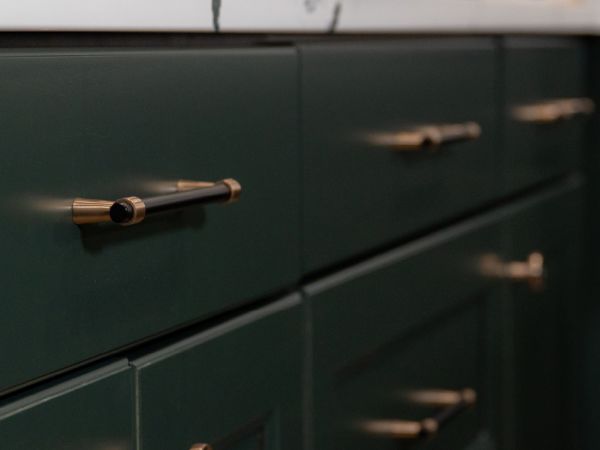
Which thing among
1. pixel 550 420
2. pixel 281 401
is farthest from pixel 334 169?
pixel 550 420

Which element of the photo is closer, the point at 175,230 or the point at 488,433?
the point at 175,230

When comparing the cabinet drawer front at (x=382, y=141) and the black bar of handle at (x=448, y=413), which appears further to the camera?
the black bar of handle at (x=448, y=413)

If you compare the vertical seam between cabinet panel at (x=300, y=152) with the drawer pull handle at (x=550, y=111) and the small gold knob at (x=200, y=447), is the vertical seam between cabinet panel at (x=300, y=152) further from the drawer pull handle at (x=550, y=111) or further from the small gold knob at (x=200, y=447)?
the drawer pull handle at (x=550, y=111)

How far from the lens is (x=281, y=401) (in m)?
0.70

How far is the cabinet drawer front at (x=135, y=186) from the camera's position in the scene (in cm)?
49

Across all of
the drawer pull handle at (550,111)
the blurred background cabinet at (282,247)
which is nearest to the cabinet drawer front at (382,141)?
the blurred background cabinet at (282,247)

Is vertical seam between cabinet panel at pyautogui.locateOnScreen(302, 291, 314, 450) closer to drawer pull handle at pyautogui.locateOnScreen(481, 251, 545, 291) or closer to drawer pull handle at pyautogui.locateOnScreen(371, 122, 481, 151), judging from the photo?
drawer pull handle at pyautogui.locateOnScreen(371, 122, 481, 151)

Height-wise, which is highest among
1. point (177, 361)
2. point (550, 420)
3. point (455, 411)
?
point (177, 361)

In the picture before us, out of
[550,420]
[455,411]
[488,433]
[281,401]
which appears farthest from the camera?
[550,420]

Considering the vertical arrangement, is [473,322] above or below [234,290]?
below

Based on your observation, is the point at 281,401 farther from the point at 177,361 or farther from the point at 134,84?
the point at 134,84

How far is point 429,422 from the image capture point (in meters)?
0.87

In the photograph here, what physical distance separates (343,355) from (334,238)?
87mm

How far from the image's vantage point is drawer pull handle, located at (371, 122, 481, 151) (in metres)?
0.82
